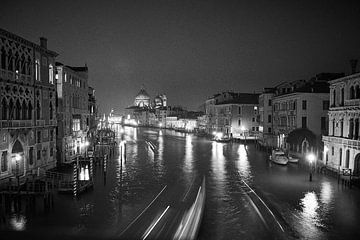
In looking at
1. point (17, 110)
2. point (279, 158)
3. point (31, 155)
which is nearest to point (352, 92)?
point (279, 158)

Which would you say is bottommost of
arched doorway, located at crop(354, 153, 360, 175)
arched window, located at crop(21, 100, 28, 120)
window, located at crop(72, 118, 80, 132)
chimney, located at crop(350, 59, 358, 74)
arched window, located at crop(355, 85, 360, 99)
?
arched doorway, located at crop(354, 153, 360, 175)

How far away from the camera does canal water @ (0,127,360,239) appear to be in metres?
18.2

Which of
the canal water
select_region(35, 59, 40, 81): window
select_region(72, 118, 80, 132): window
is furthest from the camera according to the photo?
select_region(72, 118, 80, 132): window

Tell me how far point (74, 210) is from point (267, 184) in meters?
17.0

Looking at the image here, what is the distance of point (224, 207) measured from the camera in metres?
23.0

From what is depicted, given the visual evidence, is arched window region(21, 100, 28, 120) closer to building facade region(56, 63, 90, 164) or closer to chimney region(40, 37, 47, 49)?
building facade region(56, 63, 90, 164)

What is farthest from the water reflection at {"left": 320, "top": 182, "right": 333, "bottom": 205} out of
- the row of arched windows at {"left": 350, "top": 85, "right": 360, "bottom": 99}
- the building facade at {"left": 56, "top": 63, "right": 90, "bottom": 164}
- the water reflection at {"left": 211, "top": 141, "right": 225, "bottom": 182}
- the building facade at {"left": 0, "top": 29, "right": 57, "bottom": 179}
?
the building facade at {"left": 0, "top": 29, "right": 57, "bottom": 179}

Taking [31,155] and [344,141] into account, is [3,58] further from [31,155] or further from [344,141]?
[344,141]

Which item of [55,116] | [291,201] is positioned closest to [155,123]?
[55,116]

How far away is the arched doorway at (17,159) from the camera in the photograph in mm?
28195

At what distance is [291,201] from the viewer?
24.7 metres

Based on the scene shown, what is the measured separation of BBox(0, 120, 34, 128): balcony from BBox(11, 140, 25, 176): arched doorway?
143cm

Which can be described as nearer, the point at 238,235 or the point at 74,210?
the point at 238,235

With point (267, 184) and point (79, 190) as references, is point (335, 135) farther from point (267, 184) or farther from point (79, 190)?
point (79, 190)
